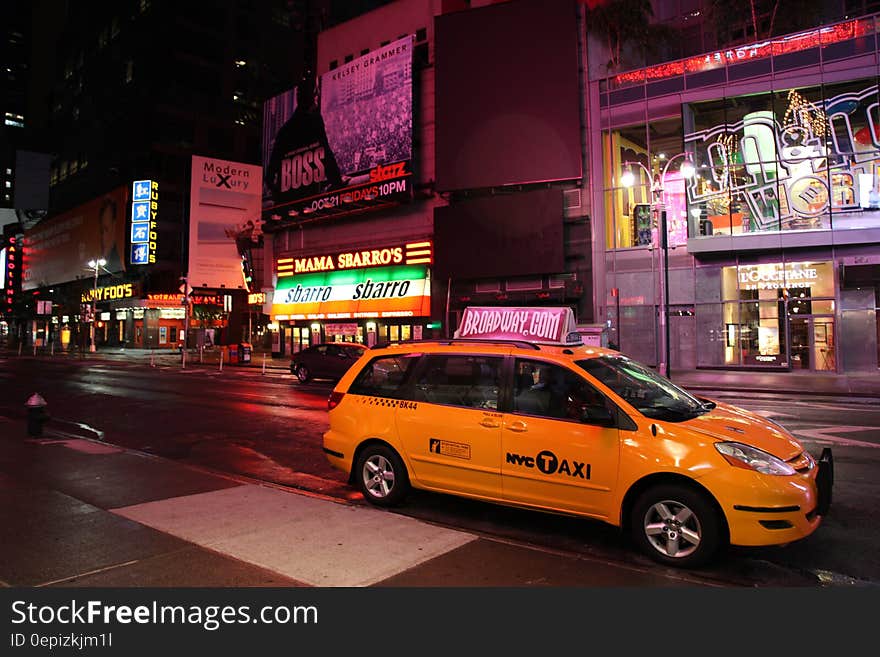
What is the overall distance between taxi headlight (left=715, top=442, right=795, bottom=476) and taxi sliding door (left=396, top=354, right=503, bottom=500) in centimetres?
194

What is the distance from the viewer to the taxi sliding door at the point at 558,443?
16.1ft

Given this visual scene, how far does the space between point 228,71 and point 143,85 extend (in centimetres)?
987

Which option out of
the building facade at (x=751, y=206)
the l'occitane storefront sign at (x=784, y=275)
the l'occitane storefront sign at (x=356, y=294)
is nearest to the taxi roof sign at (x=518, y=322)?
the building facade at (x=751, y=206)

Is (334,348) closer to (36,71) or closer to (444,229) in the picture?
(444,229)

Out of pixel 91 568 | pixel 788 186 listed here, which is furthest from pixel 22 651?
pixel 788 186

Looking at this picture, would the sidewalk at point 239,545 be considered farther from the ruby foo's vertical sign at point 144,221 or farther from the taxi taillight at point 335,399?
the ruby foo's vertical sign at point 144,221

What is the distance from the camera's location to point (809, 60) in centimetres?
2420

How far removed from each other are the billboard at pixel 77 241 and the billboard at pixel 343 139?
26.9 metres

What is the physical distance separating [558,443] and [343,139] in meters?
33.7

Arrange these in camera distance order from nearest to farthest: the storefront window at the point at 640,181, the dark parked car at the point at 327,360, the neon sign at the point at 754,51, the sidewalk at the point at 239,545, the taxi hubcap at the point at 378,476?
the sidewalk at the point at 239,545
the taxi hubcap at the point at 378,476
the dark parked car at the point at 327,360
the neon sign at the point at 754,51
the storefront window at the point at 640,181

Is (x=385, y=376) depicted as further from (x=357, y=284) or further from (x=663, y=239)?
(x=357, y=284)

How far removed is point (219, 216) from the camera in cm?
5000

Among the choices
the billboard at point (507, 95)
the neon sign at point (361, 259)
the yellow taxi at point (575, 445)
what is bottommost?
the yellow taxi at point (575, 445)

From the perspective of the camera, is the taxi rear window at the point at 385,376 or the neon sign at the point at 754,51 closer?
the taxi rear window at the point at 385,376
